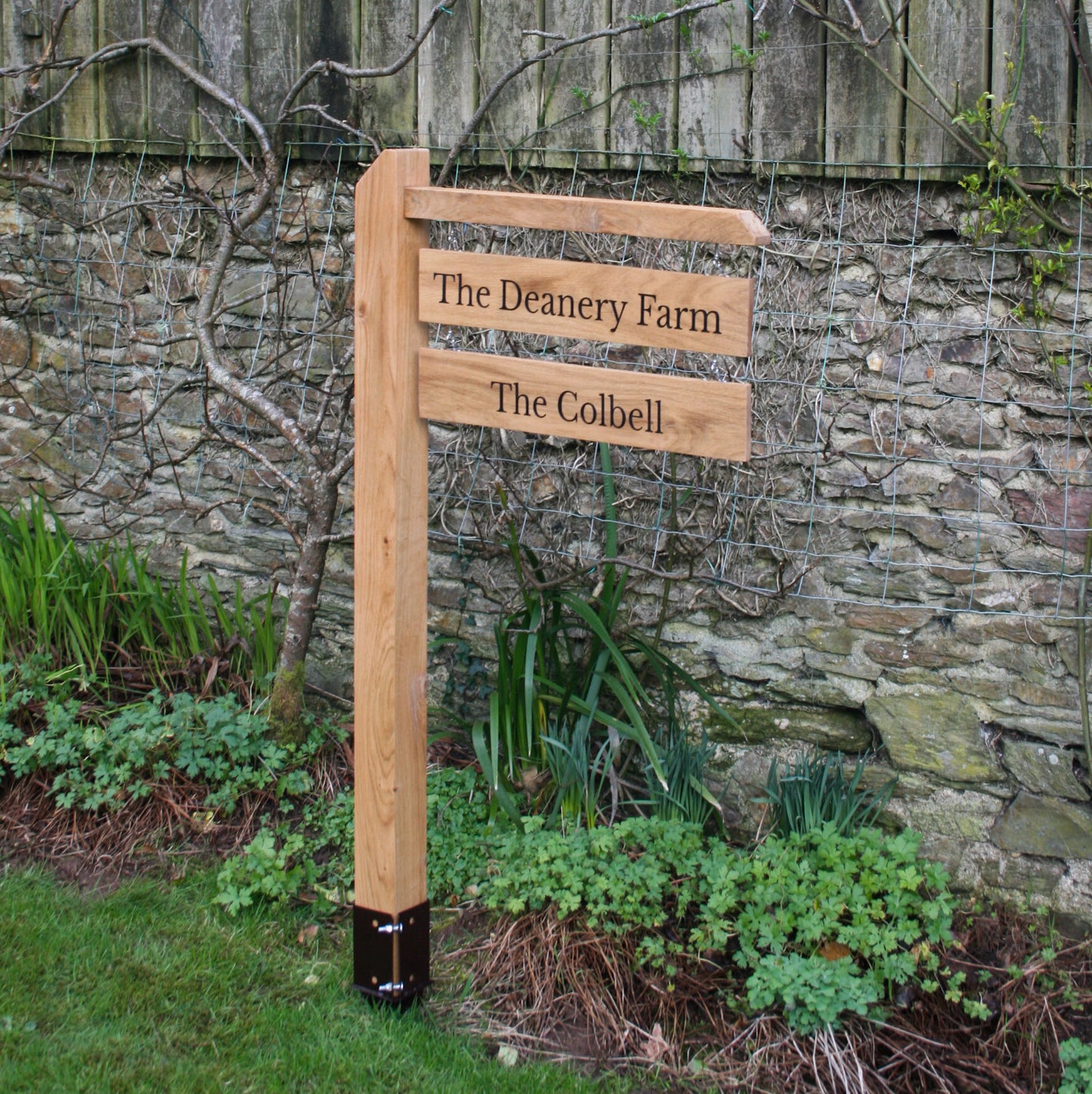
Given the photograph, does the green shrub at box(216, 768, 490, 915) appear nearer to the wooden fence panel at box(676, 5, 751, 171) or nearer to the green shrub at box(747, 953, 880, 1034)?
the green shrub at box(747, 953, 880, 1034)

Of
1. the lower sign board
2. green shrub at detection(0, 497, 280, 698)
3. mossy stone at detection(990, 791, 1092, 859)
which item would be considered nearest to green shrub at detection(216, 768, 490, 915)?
green shrub at detection(0, 497, 280, 698)

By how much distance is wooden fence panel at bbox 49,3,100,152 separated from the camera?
4.24m

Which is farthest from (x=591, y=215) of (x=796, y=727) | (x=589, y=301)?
(x=796, y=727)

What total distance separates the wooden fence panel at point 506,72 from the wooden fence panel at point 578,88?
4cm

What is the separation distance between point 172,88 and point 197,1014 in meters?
3.00

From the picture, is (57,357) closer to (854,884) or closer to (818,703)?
(818,703)

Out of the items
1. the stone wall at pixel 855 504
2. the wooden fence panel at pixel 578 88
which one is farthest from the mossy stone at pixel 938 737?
the wooden fence panel at pixel 578 88

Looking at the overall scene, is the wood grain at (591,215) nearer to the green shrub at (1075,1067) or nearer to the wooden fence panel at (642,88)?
the wooden fence panel at (642,88)

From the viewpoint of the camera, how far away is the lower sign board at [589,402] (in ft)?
7.89

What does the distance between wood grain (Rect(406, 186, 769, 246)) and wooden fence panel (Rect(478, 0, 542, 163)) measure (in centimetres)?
111

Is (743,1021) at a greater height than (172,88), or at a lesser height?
lesser

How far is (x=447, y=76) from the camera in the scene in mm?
3736

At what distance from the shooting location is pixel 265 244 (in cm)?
409

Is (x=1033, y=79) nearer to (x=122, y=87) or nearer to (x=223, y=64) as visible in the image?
(x=223, y=64)
